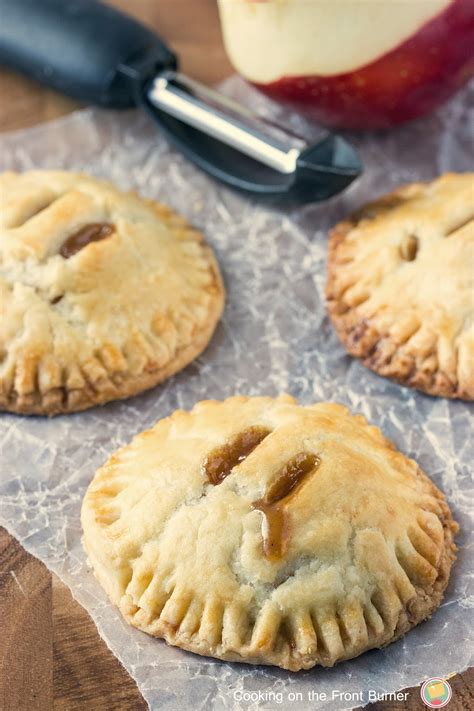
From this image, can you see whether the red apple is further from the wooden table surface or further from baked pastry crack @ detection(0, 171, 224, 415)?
the wooden table surface

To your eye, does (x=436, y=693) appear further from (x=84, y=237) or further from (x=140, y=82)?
(x=140, y=82)

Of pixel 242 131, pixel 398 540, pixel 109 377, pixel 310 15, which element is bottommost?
pixel 109 377

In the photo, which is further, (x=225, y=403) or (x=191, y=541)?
(x=225, y=403)

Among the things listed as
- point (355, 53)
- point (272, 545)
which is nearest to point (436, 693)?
point (272, 545)

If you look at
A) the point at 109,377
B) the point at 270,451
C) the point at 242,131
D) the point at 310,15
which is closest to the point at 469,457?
the point at 270,451

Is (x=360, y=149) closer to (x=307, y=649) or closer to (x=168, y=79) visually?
(x=168, y=79)

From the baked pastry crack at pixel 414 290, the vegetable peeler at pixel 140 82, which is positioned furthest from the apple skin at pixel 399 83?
the baked pastry crack at pixel 414 290

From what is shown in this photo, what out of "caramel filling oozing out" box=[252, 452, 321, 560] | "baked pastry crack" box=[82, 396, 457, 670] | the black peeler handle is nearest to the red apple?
the black peeler handle

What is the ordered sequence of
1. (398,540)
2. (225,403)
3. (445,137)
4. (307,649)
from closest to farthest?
1. (307,649)
2. (398,540)
3. (225,403)
4. (445,137)
